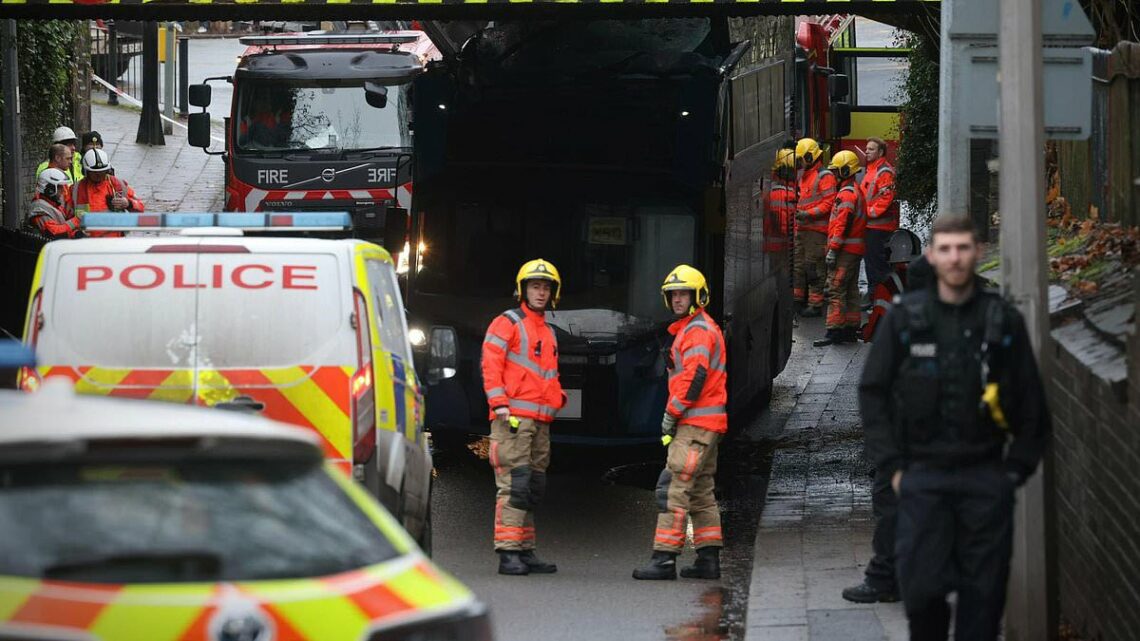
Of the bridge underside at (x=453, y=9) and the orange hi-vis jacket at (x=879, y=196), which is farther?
the orange hi-vis jacket at (x=879, y=196)

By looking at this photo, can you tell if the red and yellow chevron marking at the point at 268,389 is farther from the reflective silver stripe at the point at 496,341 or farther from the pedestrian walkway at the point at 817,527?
the reflective silver stripe at the point at 496,341

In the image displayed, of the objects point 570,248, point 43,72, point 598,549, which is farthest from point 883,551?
point 43,72

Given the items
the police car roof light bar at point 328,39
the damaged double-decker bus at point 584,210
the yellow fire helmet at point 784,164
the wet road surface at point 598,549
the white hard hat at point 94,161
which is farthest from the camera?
the police car roof light bar at point 328,39

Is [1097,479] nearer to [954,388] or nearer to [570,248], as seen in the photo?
[954,388]

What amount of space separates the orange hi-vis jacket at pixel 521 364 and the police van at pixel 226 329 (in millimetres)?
2116

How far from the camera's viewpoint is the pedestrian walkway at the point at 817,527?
31.0 ft

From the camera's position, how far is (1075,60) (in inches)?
320

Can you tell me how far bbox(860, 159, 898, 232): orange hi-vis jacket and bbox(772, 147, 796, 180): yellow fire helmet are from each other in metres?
1.37

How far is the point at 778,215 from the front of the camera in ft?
57.6

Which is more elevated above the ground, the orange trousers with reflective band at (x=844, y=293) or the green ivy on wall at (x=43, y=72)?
the green ivy on wall at (x=43, y=72)

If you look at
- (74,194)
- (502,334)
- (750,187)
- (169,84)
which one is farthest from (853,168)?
(169,84)

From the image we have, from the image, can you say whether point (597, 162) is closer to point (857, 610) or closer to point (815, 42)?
point (857, 610)

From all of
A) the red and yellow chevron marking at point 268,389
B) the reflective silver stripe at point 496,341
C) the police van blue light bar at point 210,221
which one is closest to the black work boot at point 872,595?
the reflective silver stripe at point 496,341

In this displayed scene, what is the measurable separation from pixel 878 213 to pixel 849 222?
1.15ft
